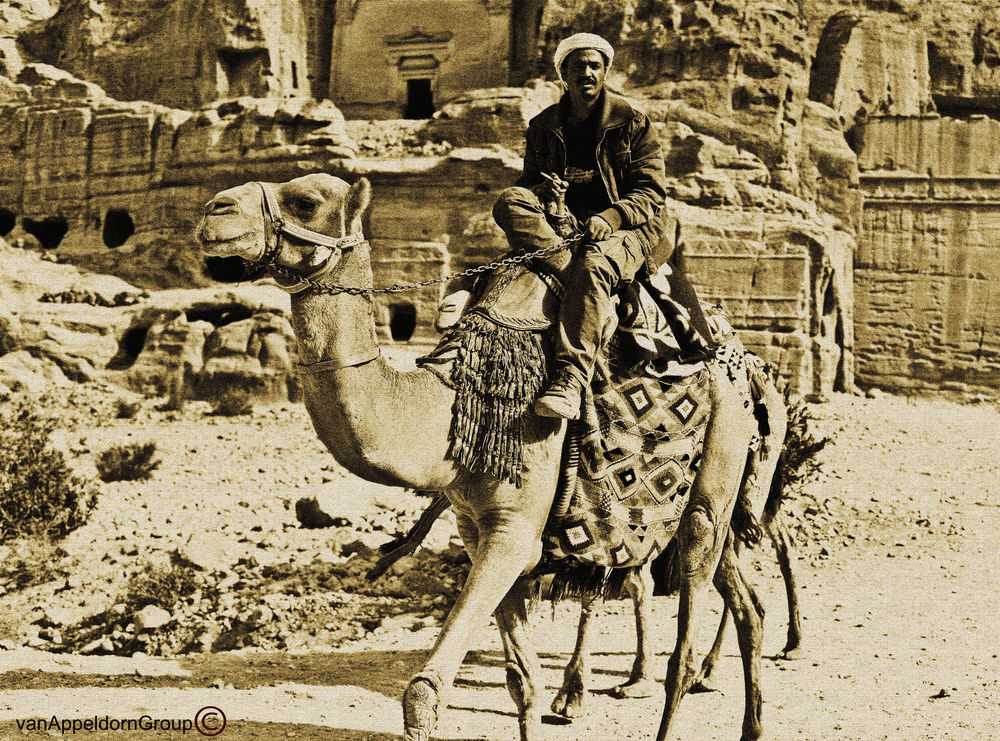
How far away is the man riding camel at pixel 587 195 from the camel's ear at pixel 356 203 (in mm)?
1026

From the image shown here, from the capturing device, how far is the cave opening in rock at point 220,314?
19.9m

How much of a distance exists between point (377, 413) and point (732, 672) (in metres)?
4.49

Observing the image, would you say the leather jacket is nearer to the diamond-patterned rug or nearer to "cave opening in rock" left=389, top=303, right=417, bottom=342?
the diamond-patterned rug

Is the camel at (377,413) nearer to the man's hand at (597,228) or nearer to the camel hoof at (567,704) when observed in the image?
the man's hand at (597,228)

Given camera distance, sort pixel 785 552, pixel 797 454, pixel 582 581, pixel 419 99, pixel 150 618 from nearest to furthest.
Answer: pixel 582 581 → pixel 785 552 → pixel 150 618 → pixel 797 454 → pixel 419 99

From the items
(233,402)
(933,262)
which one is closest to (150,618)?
(233,402)

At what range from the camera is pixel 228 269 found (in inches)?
191

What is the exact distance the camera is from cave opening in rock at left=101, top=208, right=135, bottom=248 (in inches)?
996

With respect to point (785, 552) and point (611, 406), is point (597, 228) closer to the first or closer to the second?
point (611, 406)

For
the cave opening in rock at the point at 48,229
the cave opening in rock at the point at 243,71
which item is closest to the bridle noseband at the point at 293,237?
the cave opening in rock at the point at 48,229

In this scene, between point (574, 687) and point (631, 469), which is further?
point (574, 687)

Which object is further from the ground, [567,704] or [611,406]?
[611,406]

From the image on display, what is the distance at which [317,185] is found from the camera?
16.2 ft

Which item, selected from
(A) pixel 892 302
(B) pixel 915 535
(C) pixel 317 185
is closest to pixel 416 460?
(C) pixel 317 185
